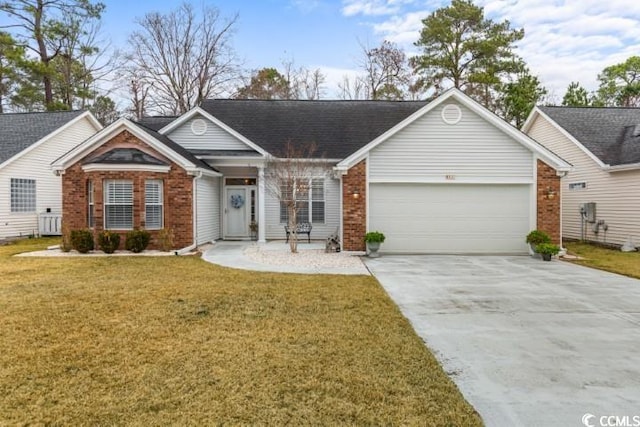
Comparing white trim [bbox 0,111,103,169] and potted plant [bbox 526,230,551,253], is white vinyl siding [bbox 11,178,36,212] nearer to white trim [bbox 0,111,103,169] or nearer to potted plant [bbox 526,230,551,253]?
white trim [bbox 0,111,103,169]

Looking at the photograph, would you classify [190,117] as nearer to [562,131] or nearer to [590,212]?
[562,131]

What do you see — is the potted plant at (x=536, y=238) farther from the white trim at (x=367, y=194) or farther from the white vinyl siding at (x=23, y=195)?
the white vinyl siding at (x=23, y=195)

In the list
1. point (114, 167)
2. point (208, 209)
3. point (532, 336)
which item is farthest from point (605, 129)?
point (114, 167)

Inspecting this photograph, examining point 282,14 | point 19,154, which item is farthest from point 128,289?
point 282,14

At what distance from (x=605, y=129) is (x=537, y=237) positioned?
28.1ft

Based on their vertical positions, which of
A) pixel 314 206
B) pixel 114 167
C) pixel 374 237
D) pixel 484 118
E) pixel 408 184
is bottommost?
pixel 374 237

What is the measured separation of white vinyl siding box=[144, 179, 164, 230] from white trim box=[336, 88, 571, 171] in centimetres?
557

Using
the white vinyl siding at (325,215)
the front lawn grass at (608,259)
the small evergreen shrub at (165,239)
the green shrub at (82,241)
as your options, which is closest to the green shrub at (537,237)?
the front lawn grass at (608,259)

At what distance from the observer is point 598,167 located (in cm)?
1547

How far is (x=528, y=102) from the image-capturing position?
82.8ft

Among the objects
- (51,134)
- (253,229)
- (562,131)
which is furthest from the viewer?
(51,134)

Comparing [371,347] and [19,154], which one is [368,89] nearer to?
[19,154]

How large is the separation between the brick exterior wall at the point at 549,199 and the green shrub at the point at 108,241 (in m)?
12.7

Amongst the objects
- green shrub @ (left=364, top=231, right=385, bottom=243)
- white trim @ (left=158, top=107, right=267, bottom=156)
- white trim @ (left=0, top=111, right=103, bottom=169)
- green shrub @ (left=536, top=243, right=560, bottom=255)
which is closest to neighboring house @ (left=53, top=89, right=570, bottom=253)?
green shrub @ (left=364, top=231, right=385, bottom=243)
